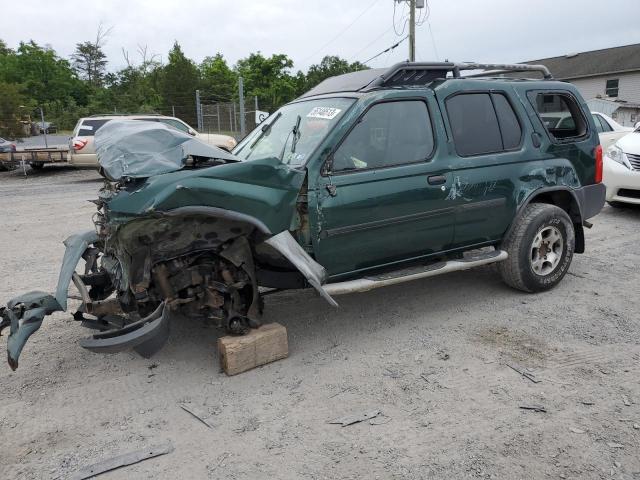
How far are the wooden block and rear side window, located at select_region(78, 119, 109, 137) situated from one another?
11995mm

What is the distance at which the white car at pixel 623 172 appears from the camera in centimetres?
803

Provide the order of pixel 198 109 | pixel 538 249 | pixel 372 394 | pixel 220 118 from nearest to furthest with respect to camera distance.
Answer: pixel 372 394 → pixel 538 249 → pixel 198 109 → pixel 220 118

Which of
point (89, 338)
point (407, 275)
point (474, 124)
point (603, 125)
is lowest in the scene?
point (89, 338)

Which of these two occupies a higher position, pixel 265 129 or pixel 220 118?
pixel 220 118

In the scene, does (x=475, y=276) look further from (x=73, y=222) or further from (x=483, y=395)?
(x=73, y=222)

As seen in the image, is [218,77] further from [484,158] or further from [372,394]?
[372,394]

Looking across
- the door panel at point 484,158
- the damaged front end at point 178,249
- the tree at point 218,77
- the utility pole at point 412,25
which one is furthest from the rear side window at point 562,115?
the tree at point 218,77

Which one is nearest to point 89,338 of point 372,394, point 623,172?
point 372,394

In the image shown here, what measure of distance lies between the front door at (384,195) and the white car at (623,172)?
535 centimetres

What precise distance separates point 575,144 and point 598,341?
6.89 ft

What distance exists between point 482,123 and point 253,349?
287 cm

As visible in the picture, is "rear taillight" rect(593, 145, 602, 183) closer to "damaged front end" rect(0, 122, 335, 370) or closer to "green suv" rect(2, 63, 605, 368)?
"green suv" rect(2, 63, 605, 368)

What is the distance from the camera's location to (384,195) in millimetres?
3965

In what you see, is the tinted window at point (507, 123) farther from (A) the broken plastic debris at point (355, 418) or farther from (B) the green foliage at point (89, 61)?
(B) the green foliage at point (89, 61)
